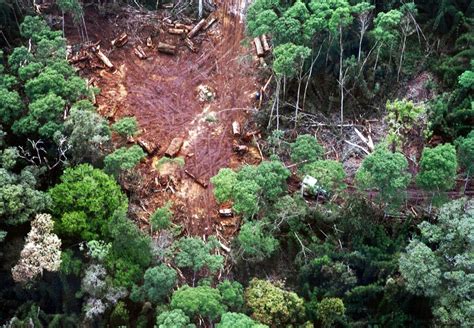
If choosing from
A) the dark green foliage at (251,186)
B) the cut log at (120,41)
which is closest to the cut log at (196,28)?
the cut log at (120,41)

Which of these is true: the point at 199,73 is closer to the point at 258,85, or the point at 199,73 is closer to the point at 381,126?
the point at 258,85

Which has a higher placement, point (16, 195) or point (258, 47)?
point (258, 47)

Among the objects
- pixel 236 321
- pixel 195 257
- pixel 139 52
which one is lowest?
pixel 236 321

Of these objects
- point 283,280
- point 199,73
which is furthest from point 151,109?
point 283,280

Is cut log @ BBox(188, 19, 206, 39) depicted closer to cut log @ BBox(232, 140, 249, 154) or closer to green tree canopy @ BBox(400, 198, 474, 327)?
cut log @ BBox(232, 140, 249, 154)

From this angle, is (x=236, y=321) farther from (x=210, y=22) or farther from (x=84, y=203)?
(x=210, y=22)

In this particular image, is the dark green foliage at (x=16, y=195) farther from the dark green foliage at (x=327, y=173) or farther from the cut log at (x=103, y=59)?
the dark green foliage at (x=327, y=173)

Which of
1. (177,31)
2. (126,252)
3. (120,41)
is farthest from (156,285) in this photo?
(177,31)
